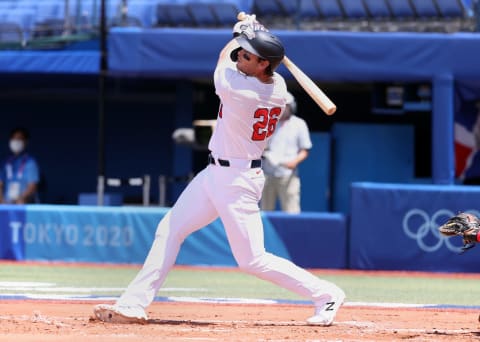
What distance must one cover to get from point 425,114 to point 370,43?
3146mm

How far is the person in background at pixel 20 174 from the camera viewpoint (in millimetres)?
16219

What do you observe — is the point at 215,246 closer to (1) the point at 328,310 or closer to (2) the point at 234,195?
(1) the point at 328,310

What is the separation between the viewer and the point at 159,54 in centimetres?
1572

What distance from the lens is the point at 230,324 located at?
7391 mm

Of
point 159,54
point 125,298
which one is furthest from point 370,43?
point 125,298

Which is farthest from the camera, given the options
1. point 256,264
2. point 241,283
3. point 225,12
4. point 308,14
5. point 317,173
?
point 317,173

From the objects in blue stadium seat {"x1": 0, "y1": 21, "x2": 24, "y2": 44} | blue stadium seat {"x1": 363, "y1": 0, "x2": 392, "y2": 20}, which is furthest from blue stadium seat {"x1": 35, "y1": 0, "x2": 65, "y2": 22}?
blue stadium seat {"x1": 363, "y1": 0, "x2": 392, "y2": 20}

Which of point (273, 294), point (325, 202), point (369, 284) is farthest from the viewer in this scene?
point (325, 202)

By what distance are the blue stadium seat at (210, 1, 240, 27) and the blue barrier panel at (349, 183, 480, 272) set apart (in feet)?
15.1

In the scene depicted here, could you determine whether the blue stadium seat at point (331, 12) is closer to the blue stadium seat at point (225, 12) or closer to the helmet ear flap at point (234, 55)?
the blue stadium seat at point (225, 12)

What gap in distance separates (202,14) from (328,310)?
10397 millimetres

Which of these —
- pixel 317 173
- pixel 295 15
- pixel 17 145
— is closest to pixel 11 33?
pixel 17 145

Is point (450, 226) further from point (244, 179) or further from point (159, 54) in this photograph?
point (159, 54)

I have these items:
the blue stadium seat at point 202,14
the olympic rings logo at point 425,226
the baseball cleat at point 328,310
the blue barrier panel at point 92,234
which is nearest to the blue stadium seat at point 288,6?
the blue stadium seat at point 202,14
